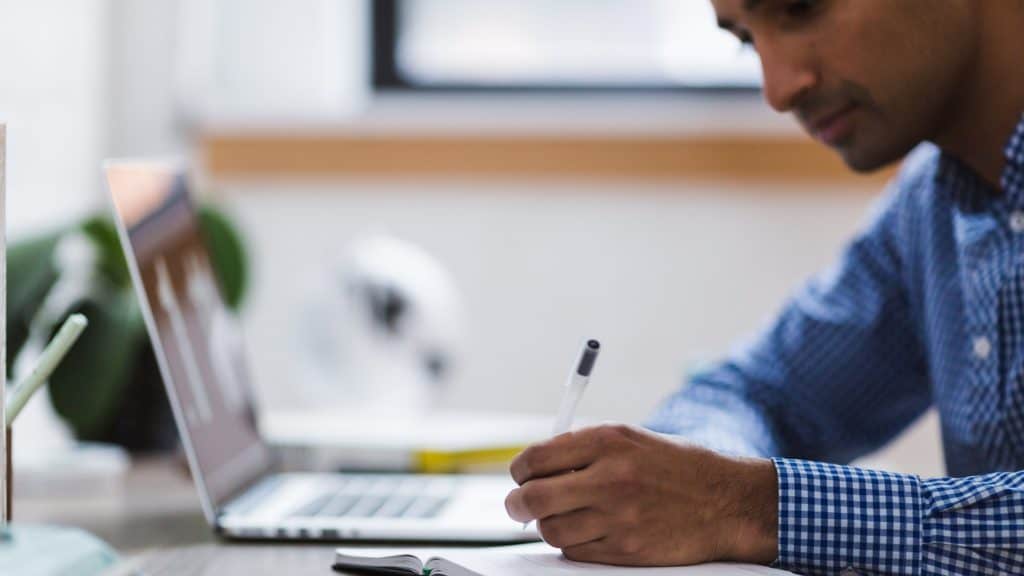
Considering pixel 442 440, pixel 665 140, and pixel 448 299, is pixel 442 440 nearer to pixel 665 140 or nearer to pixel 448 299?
pixel 448 299

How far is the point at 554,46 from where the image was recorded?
2.69 m

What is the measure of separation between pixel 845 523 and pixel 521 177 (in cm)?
179

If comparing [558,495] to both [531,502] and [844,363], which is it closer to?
[531,502]

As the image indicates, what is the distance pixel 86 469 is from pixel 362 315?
62cm

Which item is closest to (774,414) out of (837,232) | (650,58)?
(837,232)

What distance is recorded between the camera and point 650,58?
2650 mm

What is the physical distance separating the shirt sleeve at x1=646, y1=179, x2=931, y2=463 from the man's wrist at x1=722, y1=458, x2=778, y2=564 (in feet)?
1.52

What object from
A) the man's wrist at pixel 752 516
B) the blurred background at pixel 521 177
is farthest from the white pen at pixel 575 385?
the blurred background at pixel 521 177

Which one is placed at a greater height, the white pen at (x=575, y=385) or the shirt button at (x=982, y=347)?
the white pen at (x=575, y=385)

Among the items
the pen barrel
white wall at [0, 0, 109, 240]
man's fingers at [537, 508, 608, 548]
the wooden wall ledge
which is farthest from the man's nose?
the wooden wall ledge

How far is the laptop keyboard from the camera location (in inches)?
40.8

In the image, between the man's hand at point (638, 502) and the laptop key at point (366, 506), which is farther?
the laptop key at point (366, 506)

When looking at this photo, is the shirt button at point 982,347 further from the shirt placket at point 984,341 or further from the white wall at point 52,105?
the white wall at point 52,105

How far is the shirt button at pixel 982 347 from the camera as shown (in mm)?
1130
